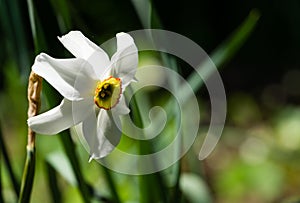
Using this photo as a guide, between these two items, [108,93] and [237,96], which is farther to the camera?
[237,96]

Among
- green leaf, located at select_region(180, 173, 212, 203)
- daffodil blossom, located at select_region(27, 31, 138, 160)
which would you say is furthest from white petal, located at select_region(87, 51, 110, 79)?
green leaf, located at select_region(180, 173, 212, 203)

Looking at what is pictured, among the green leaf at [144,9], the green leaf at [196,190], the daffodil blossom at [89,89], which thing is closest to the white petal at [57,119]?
the daffodil blossom at [89,89]

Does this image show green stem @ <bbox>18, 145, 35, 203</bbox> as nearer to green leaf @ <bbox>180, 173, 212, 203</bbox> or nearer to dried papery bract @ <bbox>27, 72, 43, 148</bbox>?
dried papery bract @ <bbox>27, 72, 43, 148</bbox>

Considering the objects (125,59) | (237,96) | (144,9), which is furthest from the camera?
(237,96)

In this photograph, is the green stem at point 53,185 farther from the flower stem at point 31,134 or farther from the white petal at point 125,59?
the white petal at point 125,59

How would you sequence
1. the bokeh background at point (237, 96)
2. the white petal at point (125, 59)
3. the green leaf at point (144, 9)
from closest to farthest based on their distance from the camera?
the white petal at point (125, 59) → the green leaf at point (144, 9) → the bokeh background at point (237, 96)

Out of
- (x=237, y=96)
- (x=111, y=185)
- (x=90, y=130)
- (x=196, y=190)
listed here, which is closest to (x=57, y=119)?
(x=90, y=130)

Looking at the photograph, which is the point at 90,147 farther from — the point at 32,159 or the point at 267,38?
the point at 267,38

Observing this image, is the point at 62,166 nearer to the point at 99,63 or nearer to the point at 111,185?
the point at 111,185
